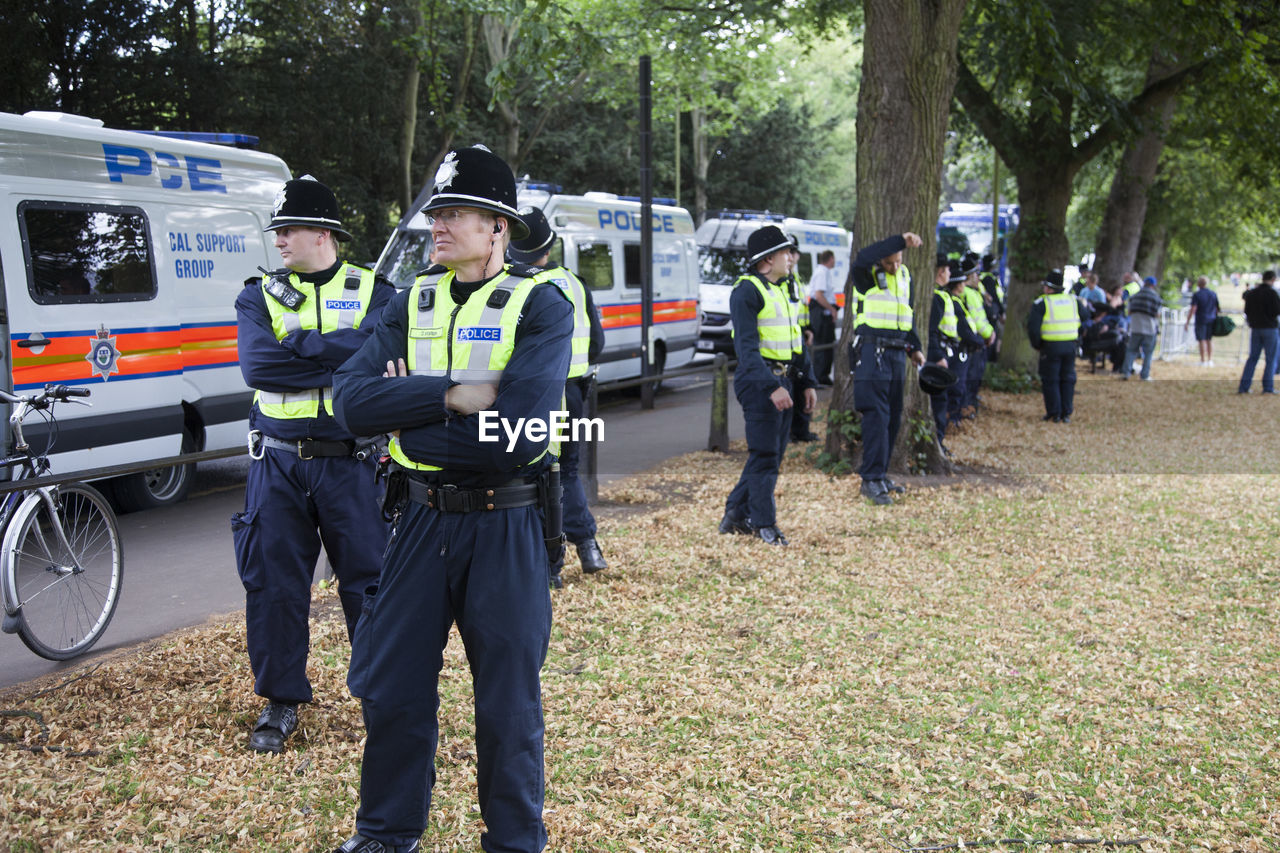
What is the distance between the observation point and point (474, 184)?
333cm

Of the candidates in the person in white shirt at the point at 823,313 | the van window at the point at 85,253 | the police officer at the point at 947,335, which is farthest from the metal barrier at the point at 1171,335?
the van window at the point at 85,253

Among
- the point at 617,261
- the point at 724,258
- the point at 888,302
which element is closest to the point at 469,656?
the point at 888,302

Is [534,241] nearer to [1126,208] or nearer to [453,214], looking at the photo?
[453,214]

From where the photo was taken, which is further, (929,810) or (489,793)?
(929,810)

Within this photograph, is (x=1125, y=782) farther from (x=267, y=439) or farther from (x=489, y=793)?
(x=267, y=439)

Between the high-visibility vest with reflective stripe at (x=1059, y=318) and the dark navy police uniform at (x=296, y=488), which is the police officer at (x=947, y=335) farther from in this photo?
the dark navy police uniform at (x=296, y=488)

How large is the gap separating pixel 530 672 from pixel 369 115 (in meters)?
18.9

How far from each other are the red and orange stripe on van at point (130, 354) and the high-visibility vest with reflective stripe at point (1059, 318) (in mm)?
10385

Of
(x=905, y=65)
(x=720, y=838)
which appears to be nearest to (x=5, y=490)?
(x=720, y=838)

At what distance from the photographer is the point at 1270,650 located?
6148 millimetres

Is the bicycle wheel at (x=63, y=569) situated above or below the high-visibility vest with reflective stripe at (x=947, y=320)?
below

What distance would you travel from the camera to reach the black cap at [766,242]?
7.86 metres

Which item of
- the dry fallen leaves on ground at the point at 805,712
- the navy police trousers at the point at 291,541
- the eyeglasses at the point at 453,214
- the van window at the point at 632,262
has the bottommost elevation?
the dry fallen leaves on ground at the point at 805,712

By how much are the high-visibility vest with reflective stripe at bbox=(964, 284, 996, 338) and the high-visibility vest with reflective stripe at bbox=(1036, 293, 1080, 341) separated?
4.49ft
